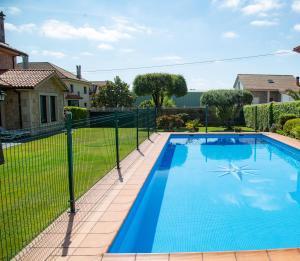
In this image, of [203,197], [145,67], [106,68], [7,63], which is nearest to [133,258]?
[203,197]

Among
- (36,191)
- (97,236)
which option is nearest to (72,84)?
(36,191)

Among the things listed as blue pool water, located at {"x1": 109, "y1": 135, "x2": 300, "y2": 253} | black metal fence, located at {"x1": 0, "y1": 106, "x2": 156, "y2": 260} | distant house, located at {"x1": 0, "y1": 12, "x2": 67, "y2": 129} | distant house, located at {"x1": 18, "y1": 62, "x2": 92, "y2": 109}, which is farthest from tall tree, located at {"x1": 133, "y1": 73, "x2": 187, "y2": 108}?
black metal fence, located at {"x1": 0, "y1": 106, "x2": 156, "y2": 260}

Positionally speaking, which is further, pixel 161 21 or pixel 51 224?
pixel 161 21

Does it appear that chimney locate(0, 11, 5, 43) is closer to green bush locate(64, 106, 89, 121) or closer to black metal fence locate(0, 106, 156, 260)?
green bush locate(64, 106, 89, 121)

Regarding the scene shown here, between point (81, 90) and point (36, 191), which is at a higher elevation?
point (81, 90)

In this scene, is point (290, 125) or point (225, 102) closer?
point (290, 125)

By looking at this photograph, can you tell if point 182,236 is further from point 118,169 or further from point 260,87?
point 260,87

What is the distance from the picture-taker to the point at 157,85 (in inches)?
1083

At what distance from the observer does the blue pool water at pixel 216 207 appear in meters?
5.36

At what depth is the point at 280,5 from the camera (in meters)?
13.7

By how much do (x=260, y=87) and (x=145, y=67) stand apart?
15.2 meters

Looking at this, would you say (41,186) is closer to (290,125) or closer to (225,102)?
(290,125)

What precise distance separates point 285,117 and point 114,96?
3291 cm

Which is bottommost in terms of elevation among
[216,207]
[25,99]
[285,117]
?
[216,207]
